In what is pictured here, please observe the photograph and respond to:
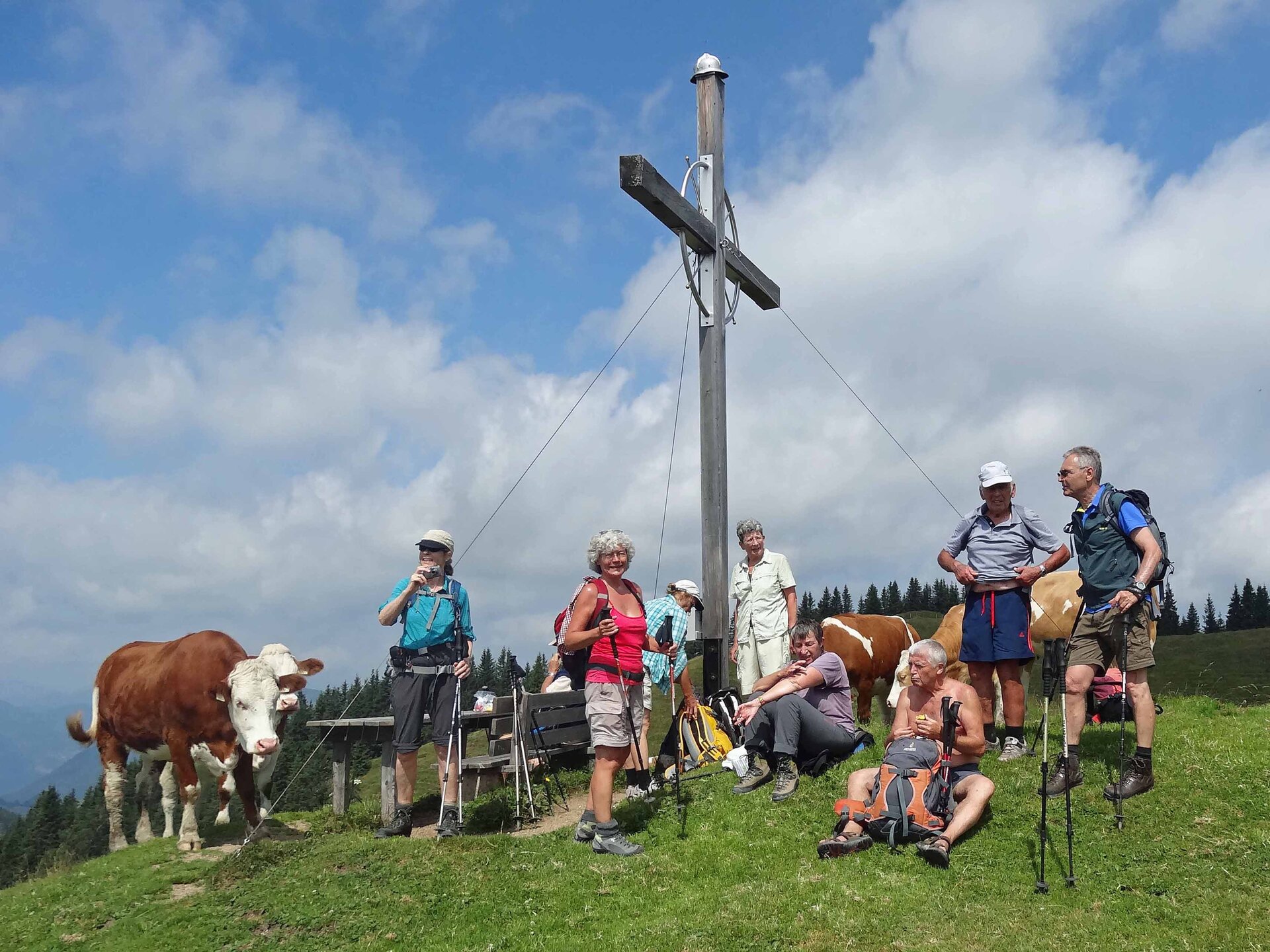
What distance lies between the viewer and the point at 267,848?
839cm

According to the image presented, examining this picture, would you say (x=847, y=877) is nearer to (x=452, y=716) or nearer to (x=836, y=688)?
(x=836, y=688)

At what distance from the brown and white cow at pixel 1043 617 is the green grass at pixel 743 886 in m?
3.95

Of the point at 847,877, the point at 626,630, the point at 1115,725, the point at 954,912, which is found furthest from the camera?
the point at 1115,725

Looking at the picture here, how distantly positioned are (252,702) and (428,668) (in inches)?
73.2

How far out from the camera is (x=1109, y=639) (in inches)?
289

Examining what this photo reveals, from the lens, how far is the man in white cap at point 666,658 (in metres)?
9.75

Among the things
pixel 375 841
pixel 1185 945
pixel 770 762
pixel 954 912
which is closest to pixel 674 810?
pixel 770 762

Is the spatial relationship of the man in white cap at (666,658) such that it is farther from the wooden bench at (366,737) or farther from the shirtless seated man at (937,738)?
the shirtless seated man at (937,738)

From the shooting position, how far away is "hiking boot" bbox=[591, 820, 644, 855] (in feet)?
25.5

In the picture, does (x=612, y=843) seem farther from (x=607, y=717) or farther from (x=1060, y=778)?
(x=1060, y=778)

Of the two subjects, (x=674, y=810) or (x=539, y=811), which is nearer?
(x=674, y=810)

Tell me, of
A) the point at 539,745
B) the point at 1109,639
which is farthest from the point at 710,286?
the point at 1109,639

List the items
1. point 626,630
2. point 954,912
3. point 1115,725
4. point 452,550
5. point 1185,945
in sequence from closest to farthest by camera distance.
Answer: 1. point 1185,945
2. point 954,912
3. point 626,630
4. point 452,550
5. point 1115,725

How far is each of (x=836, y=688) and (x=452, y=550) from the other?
13.1 feet
